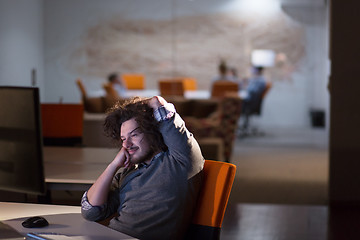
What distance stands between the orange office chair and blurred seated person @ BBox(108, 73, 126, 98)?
185 inches

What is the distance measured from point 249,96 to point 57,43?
7.12ft

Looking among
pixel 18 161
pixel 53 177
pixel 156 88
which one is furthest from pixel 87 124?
pixel 18 161

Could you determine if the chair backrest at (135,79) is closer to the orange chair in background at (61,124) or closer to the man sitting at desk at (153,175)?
the orange chair in background at (61,124)

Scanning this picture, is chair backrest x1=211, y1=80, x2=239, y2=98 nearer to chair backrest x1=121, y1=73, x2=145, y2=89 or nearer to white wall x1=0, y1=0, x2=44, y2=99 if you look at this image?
chair backrest x1=121, y1=73, x2=145, y2=89

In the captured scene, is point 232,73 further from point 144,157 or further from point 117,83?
point 144,157

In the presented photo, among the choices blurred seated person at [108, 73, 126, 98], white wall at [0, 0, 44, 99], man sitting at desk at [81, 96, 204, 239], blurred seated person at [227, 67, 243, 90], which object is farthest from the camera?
blurred seated person at [108, 73, 126, 98]

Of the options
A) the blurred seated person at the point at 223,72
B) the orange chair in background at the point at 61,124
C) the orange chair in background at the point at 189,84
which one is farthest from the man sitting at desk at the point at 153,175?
the orange chair in background at the point at 189,84

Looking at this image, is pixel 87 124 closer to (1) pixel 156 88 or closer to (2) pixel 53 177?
(1) pixel 156 88

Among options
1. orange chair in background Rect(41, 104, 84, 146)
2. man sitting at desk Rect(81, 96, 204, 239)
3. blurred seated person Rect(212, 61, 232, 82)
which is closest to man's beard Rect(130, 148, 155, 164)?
man sitting at desk Rect(81, 96, 204, 239)

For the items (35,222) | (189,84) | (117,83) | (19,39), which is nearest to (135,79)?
(117,83)

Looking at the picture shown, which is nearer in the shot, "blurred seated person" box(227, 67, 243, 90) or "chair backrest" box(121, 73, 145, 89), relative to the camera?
"blurred seated person" box(227, 67, 243, 90)

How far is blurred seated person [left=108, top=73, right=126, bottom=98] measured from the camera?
23.8ft

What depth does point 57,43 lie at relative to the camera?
723 cm

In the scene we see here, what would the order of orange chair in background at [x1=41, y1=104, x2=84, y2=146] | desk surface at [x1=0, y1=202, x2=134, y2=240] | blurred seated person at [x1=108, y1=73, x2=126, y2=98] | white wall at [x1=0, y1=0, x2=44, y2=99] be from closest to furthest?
desk surface at [x1=0, y1=202, x2=134, y2=240] → orange chair in background at [x1=41, y1=104, x2=84, y2=146] → white wall at [x1=0, y1=0, x2=44, y2=99] → blurred seated person at [x1=108, y1=73, x2=126, y2=98]
